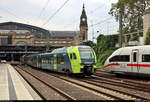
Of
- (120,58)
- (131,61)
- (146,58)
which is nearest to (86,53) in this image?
(120,58)

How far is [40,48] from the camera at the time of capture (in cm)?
9112

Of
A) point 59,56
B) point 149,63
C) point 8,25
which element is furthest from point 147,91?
point 8,25

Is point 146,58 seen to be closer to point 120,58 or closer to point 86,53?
point 120,58

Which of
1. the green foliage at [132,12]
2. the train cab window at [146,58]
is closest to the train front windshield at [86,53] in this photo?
the train cab window at [146,58]

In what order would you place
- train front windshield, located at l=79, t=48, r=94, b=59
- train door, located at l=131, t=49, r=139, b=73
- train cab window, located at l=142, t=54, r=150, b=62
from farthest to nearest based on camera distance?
train front windshield, located at l=79, t=48, r=94, b=59
train door, located at l=131, t=49, r=139, b=73
train cab window, located at l=142, t=54, r=150, b=62

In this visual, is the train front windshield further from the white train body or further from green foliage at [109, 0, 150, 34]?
green foliage at [109, 0, 150, 34]

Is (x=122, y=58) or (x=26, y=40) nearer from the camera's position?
(x=122, y=58)

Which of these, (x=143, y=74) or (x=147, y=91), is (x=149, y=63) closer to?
(x=143, y=74)

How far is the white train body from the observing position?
1781cm

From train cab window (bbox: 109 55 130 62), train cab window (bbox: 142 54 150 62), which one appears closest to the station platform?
train cab window (bbox: 109 55 130 62)

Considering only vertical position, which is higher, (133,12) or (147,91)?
(133,12)

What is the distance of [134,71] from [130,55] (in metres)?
1.45

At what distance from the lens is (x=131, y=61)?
19422mm

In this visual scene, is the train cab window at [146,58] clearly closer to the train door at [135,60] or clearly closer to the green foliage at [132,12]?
the train door at [135,60]
